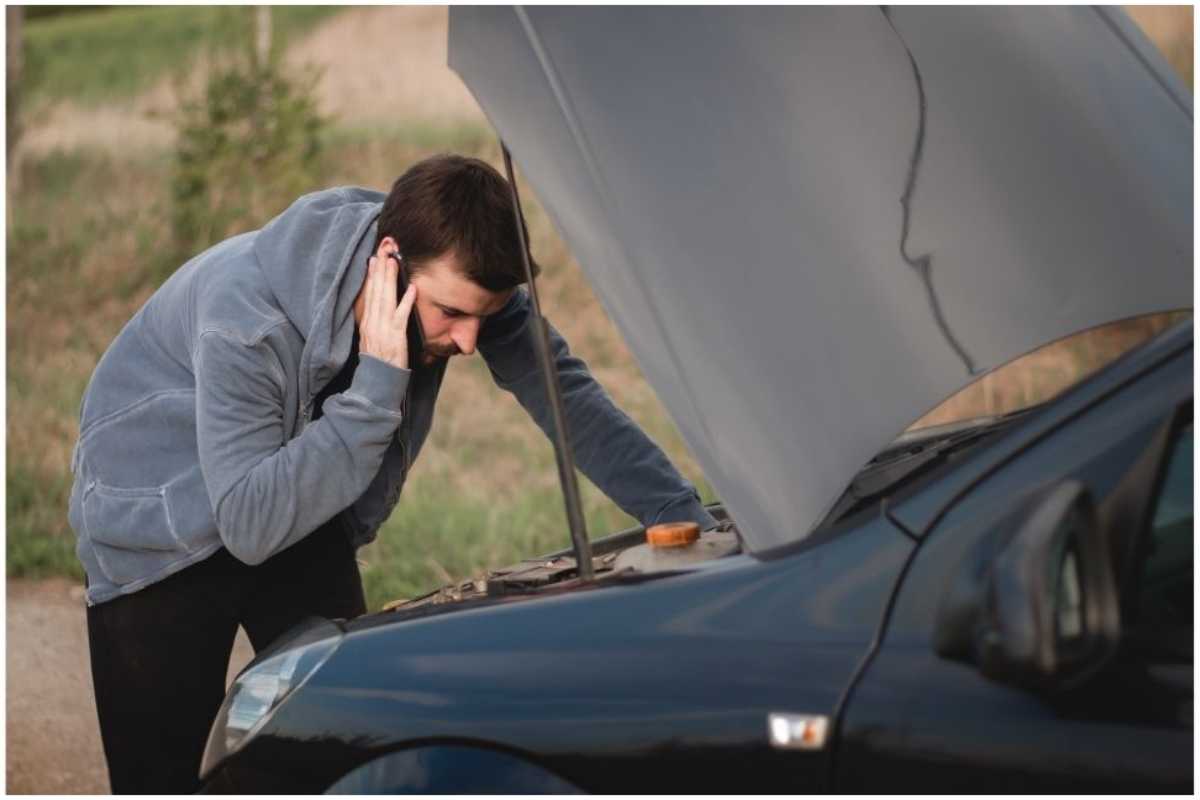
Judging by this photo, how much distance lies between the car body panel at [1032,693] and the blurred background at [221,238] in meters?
1.38

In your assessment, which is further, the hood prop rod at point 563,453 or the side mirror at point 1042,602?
the hood prop rod at point 563,453

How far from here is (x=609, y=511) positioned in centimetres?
672

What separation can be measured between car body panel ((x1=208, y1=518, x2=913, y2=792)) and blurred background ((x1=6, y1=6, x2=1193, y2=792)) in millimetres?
1466

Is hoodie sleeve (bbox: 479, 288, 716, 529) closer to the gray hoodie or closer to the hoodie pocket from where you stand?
the gray hoodie

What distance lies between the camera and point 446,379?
10.1 meters

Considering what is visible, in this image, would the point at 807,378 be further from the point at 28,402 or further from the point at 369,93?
the point at 369,93

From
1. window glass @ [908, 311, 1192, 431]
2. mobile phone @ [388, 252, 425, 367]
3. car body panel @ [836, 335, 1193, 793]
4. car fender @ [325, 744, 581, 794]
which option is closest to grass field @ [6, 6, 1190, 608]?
window glass @ [908, 311, 1192, 431]

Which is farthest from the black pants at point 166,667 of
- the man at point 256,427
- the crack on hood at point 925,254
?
the crack on hood at point 925,254

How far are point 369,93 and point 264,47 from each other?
2.42 metres

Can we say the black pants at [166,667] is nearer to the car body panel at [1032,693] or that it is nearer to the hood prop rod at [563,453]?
the hood prop rod at [563,453]

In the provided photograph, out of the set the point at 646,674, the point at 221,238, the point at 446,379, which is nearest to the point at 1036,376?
the point at 446,379

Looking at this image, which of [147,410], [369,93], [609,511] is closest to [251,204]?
[369,93]

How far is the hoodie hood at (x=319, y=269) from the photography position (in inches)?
121

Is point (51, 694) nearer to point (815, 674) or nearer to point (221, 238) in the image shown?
point (815, 674)
